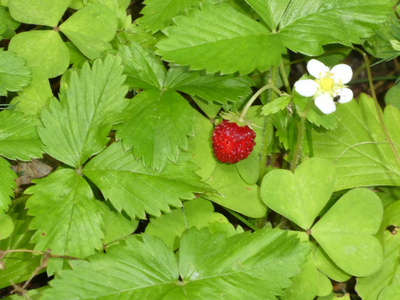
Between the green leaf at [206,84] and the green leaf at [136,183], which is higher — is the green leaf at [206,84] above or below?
above

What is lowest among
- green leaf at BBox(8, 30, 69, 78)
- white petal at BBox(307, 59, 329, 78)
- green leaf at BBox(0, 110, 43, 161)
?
green leaf at BBox(0, 110, 43, 161)

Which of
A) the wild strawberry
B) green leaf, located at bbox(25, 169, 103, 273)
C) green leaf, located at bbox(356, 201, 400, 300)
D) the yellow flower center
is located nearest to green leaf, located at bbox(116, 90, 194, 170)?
the wild strawberry

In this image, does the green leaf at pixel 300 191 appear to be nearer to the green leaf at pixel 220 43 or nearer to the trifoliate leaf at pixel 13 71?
the green leaf at pixel 220 43

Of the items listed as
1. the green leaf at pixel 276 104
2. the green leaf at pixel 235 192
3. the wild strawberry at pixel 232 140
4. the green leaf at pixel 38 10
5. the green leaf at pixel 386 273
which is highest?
the green leaf at pixel 38 10

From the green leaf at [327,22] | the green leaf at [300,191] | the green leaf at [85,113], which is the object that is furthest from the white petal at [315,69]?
the green leaf at [85,113]

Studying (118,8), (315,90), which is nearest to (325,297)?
(315,90)

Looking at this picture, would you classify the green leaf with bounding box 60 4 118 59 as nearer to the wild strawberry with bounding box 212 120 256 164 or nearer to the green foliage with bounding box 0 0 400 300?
the green foliage with bounding box 0 0 400 300
